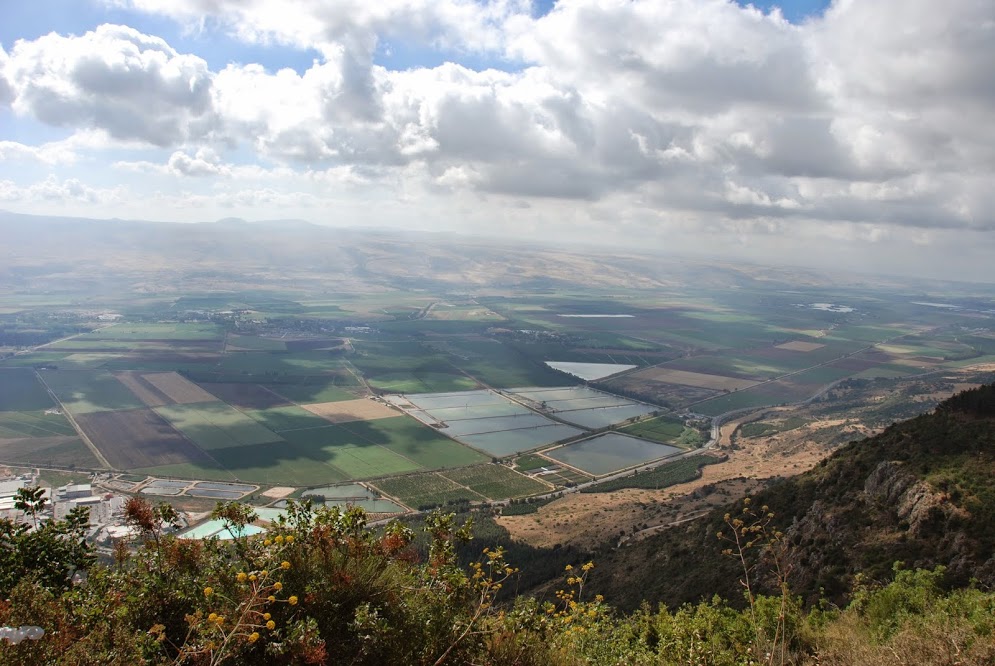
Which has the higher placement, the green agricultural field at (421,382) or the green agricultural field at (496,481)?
the green agricultural field at (421,382)

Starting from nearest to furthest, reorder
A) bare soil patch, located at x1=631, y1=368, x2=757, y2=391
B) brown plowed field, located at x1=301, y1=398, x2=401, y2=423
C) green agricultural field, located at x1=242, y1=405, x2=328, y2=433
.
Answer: green agricultural field, located at x1=242, y1=405, x2=328, y2=433 < brown plowed field, located at x1=301, y1=398, x2=401, y2=423 < bare soil patch, located at x1=631, y1=368, x2=757, y2=391

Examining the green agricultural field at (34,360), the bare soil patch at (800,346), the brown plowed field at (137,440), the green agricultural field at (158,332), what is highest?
the bare soil patch at (800,346)

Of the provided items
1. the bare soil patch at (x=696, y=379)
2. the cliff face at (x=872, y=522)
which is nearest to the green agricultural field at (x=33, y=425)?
the cliff face at (x=872, y=522)

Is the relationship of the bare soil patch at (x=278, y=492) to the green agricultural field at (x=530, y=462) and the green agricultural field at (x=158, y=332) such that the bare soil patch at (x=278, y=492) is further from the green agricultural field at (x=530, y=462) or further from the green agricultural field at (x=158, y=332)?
the green agricultural field at (x=158, y=332)

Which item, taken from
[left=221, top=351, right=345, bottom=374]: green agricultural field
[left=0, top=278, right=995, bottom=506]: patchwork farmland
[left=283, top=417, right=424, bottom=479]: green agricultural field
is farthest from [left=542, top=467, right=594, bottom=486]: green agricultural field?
[left=221, top=351, right=345, bottom=374]: green agricultural field

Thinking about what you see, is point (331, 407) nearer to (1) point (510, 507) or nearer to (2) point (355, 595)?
(1) point (510, 507)

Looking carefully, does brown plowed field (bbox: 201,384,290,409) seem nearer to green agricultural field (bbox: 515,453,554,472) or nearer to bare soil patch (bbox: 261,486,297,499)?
bare soil patch (bbox: 261,486,297,499)

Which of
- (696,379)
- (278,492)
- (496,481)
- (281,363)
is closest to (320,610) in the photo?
(278,492)
